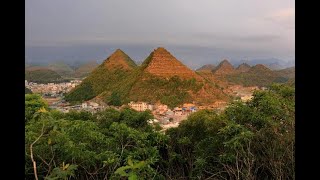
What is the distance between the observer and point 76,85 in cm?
2772

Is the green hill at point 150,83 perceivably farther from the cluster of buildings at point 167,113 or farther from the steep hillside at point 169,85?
the cluster of buildings at point 167,113

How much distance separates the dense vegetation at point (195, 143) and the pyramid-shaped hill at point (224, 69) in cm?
2250

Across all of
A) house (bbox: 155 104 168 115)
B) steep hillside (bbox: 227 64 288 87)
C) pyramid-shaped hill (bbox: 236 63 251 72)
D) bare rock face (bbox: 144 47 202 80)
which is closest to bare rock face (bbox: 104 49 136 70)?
bare rock face (bbox: 144 47 202 80)

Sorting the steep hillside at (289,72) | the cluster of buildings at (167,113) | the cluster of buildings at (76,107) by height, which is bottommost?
the cluster of buildings at (167,113)

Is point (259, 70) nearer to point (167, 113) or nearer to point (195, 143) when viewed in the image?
point (167, 113)

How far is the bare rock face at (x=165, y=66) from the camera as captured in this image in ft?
92.1

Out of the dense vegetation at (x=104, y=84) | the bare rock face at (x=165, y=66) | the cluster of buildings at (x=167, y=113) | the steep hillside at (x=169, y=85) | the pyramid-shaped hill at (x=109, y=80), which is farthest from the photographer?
the bare rock face at (x=165, y=66)

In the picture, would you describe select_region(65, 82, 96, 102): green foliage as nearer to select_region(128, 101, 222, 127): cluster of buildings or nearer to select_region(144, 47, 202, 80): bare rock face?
select_region(144, 47, 202, 80): bare rock face

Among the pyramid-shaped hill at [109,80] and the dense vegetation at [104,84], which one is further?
the pyramid-shaped hill at [109,80]

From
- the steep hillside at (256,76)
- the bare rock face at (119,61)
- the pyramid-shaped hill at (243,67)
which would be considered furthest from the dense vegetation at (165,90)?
the pyramid-shaped hill at (243,67)

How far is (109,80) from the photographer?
97.0 feet

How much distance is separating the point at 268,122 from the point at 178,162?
110 inches

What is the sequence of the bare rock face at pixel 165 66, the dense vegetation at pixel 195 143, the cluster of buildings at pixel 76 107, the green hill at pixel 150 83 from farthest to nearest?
the bare rock face at pixel 165 66 → the green hill at pixel 150 83 → the cluster of buildings at pixel 76 107 → the dense vegetation at pixel 195 143
